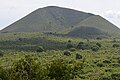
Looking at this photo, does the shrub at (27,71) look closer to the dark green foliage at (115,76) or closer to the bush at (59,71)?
the bush at (59,71)

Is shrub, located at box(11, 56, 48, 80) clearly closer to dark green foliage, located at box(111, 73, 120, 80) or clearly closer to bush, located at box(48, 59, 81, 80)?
bush, located at box(48, 59, 81, 80)

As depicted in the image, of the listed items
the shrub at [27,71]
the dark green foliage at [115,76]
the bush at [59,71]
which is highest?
the shrub at [27,71]

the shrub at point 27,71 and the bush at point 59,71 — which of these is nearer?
the shrub at point 27,71

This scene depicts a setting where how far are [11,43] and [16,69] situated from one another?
5118 inches

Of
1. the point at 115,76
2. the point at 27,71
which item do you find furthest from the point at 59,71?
the point at 115,76

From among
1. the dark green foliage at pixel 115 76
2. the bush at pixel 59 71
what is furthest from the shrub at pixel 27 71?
the dark green foliage at pixel 115 76

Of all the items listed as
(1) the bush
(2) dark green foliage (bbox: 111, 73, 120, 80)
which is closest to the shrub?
(1) the bush

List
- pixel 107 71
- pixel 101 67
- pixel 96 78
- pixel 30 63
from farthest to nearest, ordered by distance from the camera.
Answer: pixel 101 67, pixel 107 71, pixel 96 78, pixel 30 63

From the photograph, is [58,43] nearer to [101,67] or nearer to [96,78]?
[101,67]

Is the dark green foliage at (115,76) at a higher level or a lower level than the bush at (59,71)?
lower

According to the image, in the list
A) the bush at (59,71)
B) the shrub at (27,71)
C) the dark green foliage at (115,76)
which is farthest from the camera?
the dark green foliage at (115,76)

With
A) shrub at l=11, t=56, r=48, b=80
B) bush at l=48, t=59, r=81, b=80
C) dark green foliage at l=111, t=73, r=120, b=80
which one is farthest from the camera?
dark green foliage at l=111, t=73, r=120, b=80

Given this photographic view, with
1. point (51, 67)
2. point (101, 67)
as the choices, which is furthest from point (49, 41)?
point (51, 67)

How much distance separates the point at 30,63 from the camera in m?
38.9
